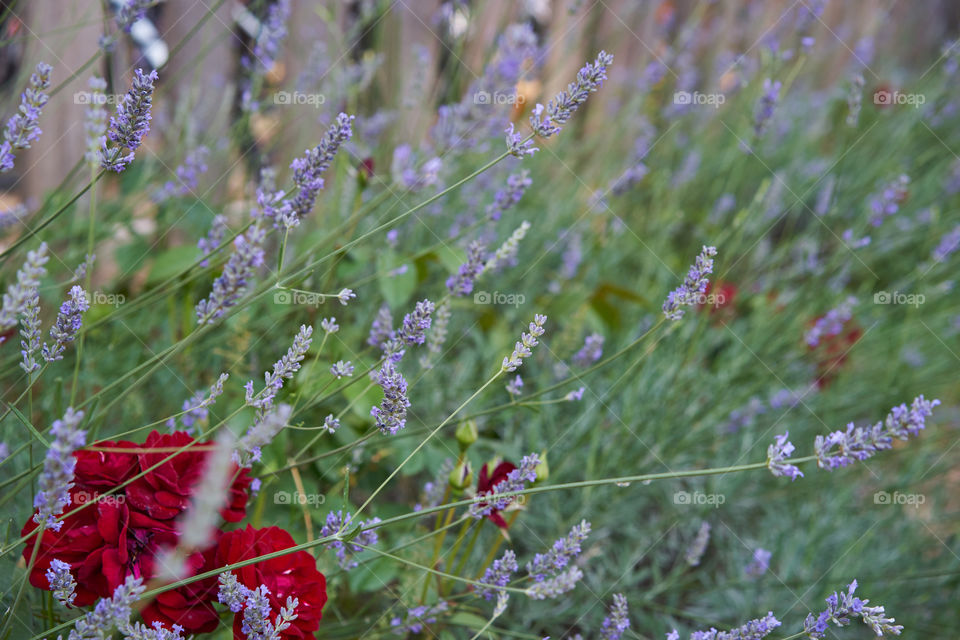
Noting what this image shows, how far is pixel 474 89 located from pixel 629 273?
0.91m

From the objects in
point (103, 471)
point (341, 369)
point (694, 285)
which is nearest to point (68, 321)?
point (103, 471)

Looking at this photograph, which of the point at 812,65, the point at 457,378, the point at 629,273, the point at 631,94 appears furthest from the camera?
the point at 812,65

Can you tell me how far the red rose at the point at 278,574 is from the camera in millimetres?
685

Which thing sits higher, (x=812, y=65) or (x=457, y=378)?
(x=812, y=65)

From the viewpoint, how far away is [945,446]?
6.30 ft

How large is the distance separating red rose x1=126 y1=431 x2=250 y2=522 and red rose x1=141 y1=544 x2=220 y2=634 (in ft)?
0.17

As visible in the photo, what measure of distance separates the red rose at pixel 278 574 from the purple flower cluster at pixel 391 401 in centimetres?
15

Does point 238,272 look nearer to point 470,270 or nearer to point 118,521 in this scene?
point 118,521

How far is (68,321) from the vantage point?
0.66 m

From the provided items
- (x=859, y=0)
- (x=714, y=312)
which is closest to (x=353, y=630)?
(x=714, y=312)

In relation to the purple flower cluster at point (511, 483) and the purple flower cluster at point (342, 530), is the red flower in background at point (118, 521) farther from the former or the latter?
the purple flower cluster at point (511, 483)

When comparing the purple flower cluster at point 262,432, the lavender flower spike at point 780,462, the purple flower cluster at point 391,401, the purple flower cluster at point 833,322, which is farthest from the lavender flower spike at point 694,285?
the purple flower cluster at point 833,322

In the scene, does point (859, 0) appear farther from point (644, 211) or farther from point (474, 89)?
point (474, 89)

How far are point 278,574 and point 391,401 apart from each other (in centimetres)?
20
